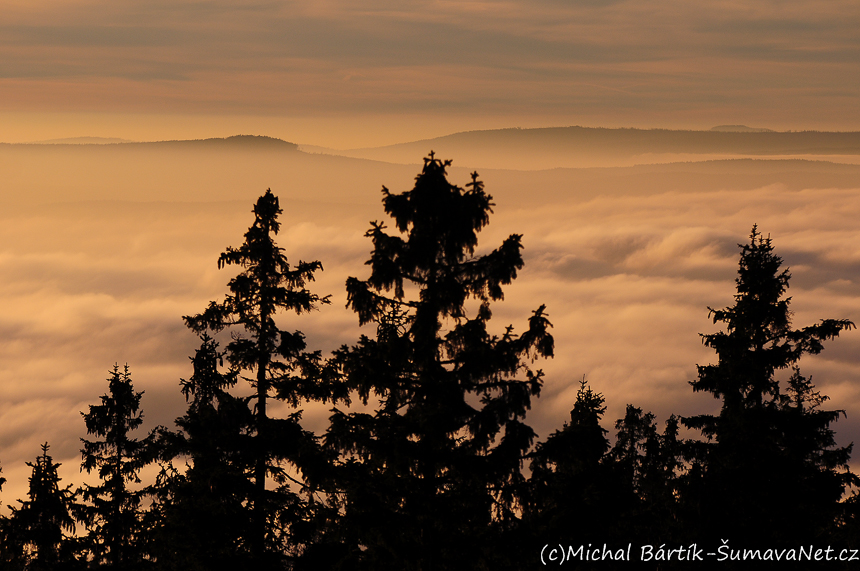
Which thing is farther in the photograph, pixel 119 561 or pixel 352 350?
pixel 119 561

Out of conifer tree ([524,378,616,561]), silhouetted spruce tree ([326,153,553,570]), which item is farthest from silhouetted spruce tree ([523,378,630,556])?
silhouetted spruce tree ([326,153,553,570])

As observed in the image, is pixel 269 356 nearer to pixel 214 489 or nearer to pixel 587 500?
pixel 214 489

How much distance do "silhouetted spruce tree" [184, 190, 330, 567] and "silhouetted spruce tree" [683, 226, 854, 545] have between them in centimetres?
1182

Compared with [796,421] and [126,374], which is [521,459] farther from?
[126,374]

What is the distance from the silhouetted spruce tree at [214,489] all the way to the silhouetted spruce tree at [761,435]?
1304cm

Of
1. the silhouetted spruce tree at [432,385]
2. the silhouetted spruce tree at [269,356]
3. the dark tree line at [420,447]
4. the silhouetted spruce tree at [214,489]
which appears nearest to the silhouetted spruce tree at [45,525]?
the dark tree line at [420,447]

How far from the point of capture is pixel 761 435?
25.3 m

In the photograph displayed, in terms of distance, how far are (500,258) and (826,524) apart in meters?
15.7

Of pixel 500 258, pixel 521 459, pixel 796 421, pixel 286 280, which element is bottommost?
pixel 521 459

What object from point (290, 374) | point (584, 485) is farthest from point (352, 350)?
point (584, 485)

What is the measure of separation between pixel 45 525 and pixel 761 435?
88.9 feet

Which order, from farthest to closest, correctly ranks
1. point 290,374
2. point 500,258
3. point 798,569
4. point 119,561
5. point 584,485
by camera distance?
point 119,561
point 584,485
point 798,569
point 290,374
point 500,258

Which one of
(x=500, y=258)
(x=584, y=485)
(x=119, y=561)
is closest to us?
(x=500, y=258)

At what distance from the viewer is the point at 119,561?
31938 mm
